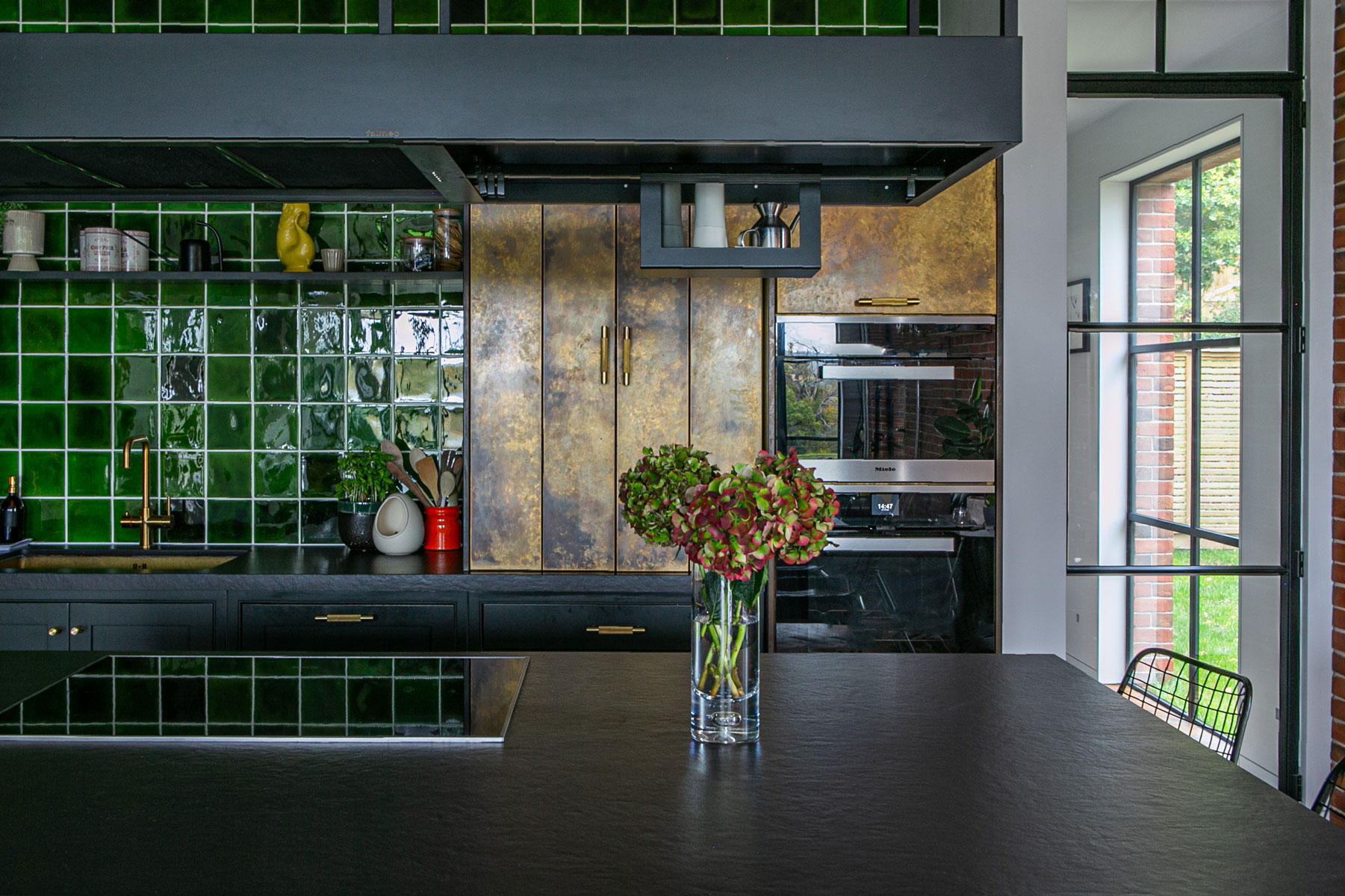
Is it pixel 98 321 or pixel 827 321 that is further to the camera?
pixel 98 321

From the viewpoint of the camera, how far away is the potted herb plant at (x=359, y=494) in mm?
3189

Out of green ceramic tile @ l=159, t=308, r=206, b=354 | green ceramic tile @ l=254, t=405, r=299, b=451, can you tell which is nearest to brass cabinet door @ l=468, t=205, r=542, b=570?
green ceramic tile @ l=254, t=405, r=299, b=451

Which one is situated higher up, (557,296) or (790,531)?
(557,296)

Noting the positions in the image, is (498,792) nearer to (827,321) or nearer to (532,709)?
(532,709)

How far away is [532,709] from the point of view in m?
1.54

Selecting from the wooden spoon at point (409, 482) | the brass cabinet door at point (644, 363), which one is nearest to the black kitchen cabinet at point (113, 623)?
the wooden spoon at point (409, 482)

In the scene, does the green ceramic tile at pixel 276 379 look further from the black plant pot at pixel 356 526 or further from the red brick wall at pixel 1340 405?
the red brick wall at pixel 1340 405

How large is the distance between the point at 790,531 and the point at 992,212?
6.58ft

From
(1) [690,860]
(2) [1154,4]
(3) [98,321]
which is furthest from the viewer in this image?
(3) [98,321]

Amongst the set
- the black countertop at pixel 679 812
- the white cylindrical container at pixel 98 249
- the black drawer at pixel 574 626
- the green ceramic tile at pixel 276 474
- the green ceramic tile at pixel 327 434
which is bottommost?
the black drawer at pixel 574 626

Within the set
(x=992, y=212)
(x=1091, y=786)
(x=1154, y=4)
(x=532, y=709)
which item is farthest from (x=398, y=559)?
(x=1154, y=4)

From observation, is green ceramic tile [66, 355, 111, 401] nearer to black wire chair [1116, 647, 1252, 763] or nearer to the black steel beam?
the black steel beam

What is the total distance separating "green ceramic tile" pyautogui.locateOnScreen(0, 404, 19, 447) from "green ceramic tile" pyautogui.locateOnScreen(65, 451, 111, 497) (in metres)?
0.20

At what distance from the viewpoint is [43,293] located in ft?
11.0
